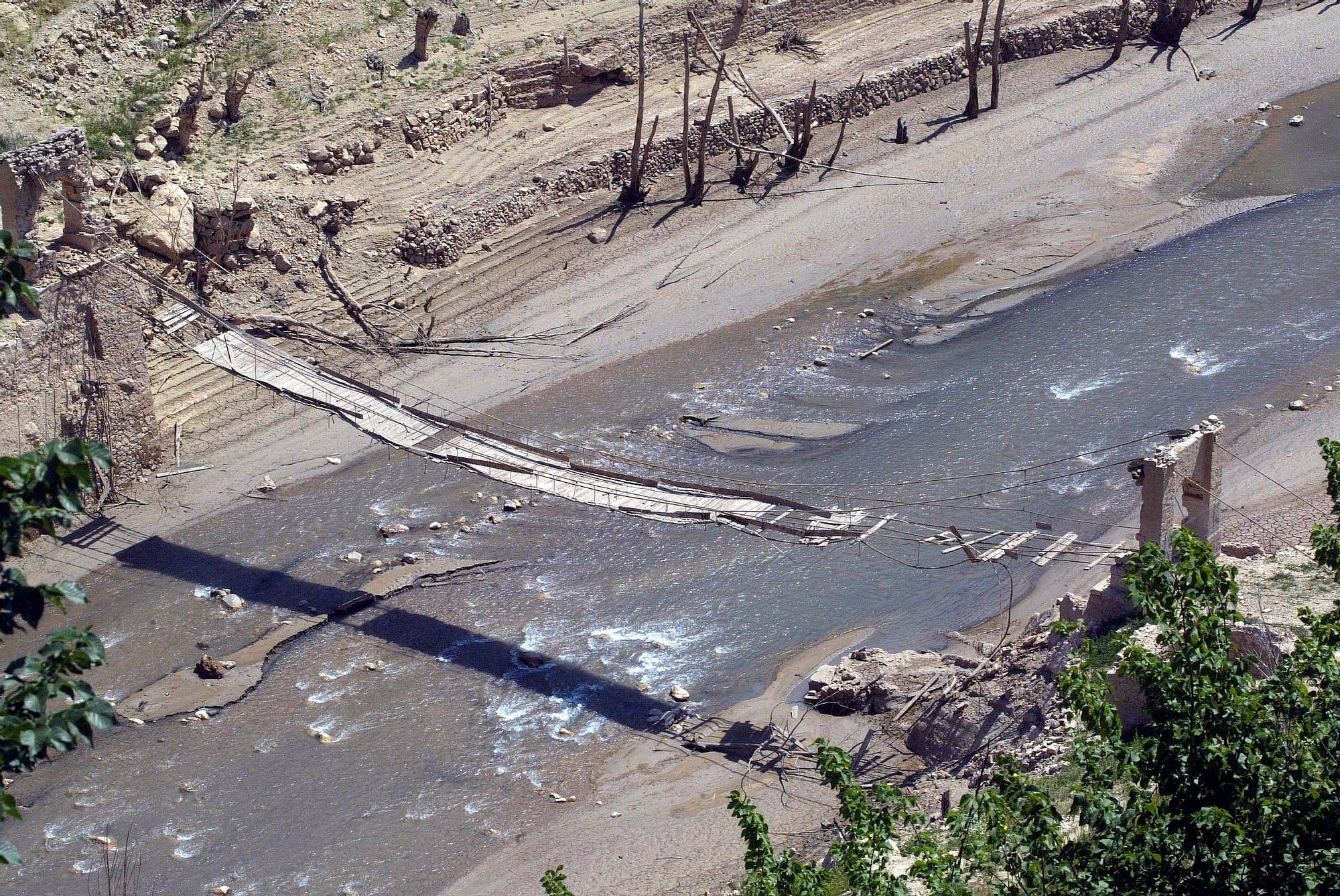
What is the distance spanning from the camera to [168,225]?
18.5 m

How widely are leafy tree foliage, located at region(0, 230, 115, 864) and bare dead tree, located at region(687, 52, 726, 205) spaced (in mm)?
16509

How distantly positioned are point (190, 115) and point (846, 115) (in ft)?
35.4

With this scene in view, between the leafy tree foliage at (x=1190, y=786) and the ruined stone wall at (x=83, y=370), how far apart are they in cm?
1157

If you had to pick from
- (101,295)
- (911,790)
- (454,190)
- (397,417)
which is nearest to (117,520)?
(101,295)

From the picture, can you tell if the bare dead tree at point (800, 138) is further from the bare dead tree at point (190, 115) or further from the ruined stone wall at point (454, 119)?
the bare dead tree at point (190, 115)

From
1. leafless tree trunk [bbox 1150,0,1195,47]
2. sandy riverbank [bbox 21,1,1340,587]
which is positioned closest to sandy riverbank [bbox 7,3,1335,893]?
sandy riverbank [bbox 21,1,1340,587]

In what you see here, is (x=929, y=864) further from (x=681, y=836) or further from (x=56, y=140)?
(x=56, y=140)

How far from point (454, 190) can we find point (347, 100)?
7.66 ft

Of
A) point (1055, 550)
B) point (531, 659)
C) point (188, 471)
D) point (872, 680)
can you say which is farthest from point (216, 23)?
point (1055, 550)

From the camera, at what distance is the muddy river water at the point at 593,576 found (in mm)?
12219

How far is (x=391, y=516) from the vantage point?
643 inches

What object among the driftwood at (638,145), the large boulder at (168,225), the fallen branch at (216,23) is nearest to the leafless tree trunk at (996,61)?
the driftwood at (638,145)

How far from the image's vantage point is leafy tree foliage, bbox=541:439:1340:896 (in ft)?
20.6

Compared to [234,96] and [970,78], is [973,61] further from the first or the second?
[234,96]
